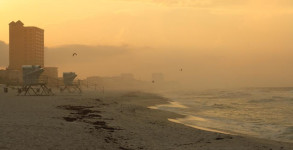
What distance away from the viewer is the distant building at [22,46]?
18350 centimetres

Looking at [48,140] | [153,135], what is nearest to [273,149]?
[153,135]

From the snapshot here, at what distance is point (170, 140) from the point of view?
38.1ft

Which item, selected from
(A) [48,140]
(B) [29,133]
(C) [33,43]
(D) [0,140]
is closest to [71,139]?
(A) [48,140]

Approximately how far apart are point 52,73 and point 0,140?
7092 inches

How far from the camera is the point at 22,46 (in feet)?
616

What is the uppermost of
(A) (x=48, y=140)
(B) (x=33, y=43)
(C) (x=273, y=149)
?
(B) (x=33, y=43)

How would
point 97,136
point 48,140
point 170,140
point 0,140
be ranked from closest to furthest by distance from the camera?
point 0,140 < point 48,140 < point 97,136 < point 170,140

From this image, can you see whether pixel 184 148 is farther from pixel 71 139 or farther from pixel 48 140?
pixel 48 140

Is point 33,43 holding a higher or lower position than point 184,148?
higher

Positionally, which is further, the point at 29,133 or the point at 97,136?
Result: the point at 97,136

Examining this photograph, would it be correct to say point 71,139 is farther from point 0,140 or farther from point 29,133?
point 0,140

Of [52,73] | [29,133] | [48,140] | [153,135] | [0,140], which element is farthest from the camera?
[52,73]

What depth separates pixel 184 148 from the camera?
10250 millimetres

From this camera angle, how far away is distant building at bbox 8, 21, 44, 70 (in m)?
184
